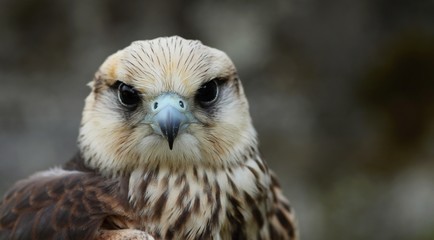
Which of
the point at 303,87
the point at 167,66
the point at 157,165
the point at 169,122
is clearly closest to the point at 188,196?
the point at 157,165

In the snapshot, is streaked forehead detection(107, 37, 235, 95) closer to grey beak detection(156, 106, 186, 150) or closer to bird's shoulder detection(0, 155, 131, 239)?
grey beak detection(156, 106, 186, 150)

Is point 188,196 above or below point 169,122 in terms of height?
below

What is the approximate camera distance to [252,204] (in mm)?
2205

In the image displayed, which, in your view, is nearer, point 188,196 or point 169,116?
point 169,116

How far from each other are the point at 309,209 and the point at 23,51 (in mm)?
1664

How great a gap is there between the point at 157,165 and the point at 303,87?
1993 mm

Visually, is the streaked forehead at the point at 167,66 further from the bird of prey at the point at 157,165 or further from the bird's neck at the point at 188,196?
the bird's neck at the point at 188,196

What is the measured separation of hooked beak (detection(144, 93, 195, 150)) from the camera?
199cm

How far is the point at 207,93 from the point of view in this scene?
217cm

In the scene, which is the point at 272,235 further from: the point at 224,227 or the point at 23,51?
the point at 23,51

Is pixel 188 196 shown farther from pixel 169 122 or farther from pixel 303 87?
pixel 303 87

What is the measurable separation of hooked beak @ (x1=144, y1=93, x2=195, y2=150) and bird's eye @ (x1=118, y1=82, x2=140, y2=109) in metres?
0.06

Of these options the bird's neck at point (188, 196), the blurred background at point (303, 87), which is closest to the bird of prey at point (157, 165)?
the bird's neck at point (188, 196)

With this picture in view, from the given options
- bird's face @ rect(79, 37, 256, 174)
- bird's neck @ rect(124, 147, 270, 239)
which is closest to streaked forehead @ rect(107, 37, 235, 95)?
bird's face @ rect(79, 37, 256, 174)
